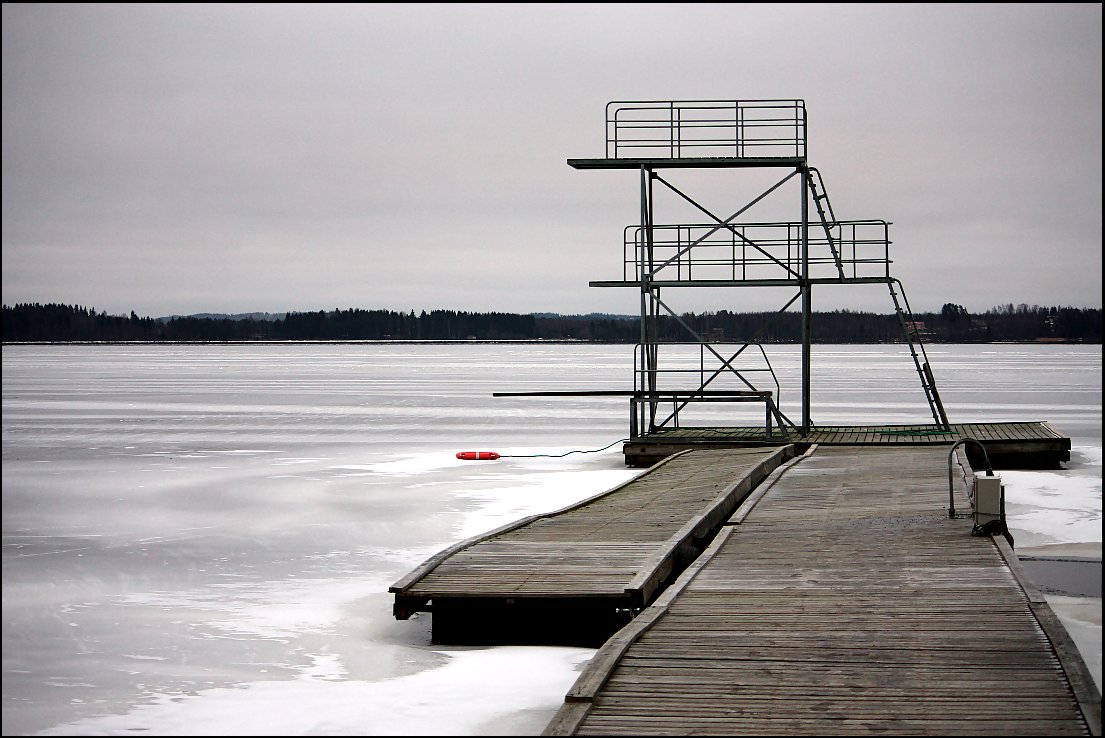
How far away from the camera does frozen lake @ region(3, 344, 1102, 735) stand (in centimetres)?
850

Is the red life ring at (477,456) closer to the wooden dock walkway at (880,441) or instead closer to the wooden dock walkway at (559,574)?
the wooden dock walkway at (880,441)

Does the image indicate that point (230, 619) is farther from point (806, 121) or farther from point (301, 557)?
point (806, 121)

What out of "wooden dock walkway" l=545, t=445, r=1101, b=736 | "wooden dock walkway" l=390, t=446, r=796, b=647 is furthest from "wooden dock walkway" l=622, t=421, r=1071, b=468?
"wooden dock walkway" l=545, t=445, r=1101, b=736

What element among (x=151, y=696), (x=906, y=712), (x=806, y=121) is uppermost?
(x=806, y=121)

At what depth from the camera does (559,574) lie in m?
10.1

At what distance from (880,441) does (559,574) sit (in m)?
13.2

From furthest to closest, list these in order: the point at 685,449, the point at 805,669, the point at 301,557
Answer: the point at 685,449
the point at 301,557
the point at 805,669

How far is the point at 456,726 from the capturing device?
795 cm

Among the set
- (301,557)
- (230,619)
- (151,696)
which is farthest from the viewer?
(301,557)

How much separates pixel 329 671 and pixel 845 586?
384 centimetres

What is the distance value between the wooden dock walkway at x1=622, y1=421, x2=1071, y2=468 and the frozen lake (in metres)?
0.60

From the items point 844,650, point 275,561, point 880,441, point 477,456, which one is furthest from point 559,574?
point 477,456

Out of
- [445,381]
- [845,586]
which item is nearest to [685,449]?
[845,586]

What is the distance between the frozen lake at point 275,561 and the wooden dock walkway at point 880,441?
0.60 metres
